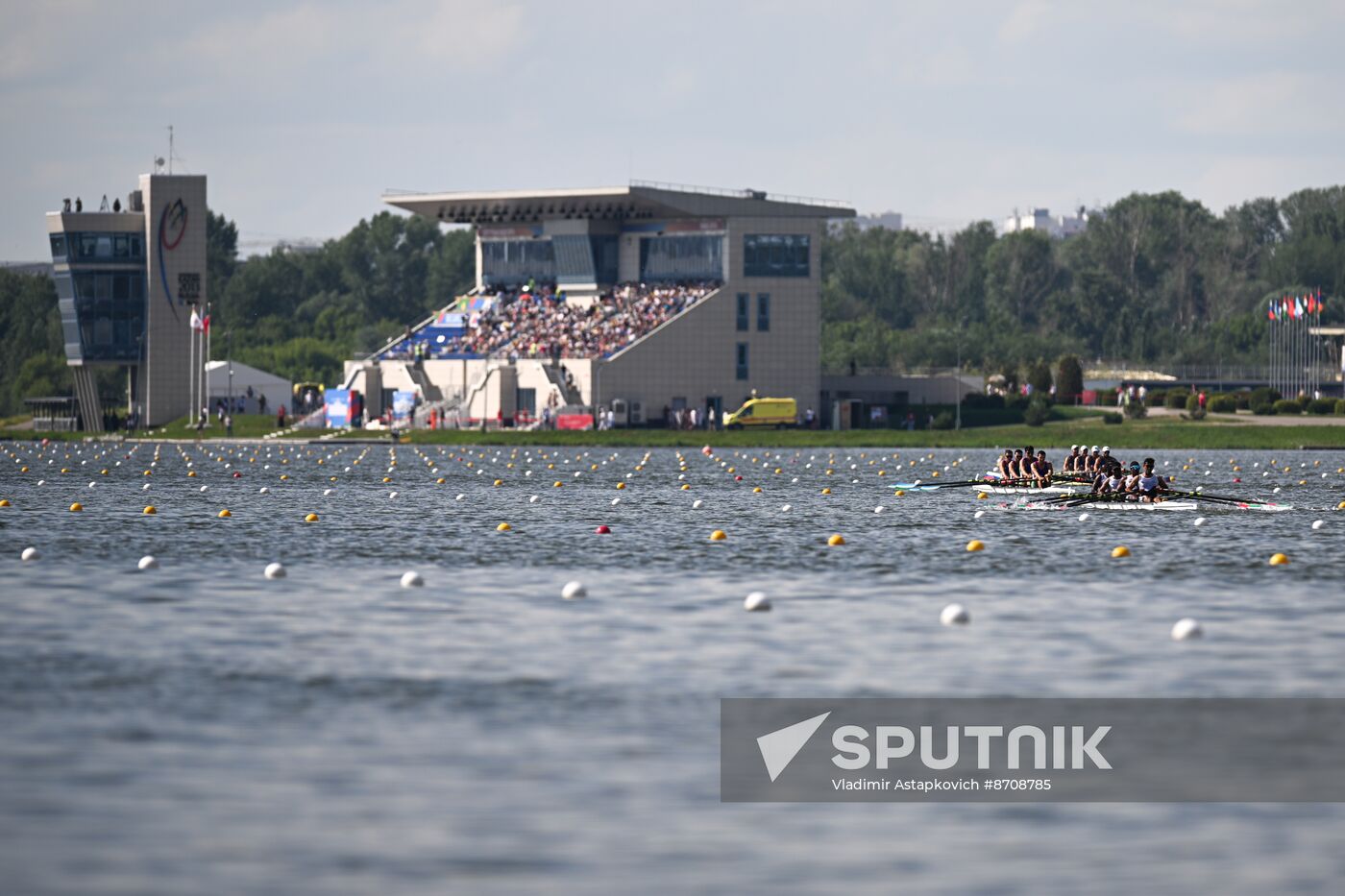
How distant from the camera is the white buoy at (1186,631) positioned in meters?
25.6

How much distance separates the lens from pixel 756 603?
28.6 meters

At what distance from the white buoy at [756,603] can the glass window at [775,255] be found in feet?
318

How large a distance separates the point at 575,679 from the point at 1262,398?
104 m

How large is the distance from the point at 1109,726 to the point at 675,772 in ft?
15.4

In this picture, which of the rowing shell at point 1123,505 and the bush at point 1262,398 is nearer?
the rowing shell at point 1123,505

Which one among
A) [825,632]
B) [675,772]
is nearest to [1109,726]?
[675,772]

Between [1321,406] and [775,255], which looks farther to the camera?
[775,255]

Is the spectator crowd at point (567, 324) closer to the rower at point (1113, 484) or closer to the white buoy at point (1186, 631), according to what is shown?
the rower at point (1113, 484)

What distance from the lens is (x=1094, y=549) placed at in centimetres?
3869

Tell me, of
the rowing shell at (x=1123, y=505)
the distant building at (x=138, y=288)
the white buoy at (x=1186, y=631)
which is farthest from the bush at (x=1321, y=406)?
the white buoy at (x=1186, y=631)

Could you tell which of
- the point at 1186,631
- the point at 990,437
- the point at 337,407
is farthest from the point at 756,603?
the point at 337,407

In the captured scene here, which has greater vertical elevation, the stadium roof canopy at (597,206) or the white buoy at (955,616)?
the stadium roof canopy at (597,206)

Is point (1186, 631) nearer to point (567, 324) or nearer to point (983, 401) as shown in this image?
point (567, 324)

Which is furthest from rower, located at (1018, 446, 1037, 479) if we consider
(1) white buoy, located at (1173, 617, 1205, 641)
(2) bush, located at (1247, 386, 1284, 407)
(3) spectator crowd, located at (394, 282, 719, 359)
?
(2) bush, located at (1247, 386, 1284, 407)
